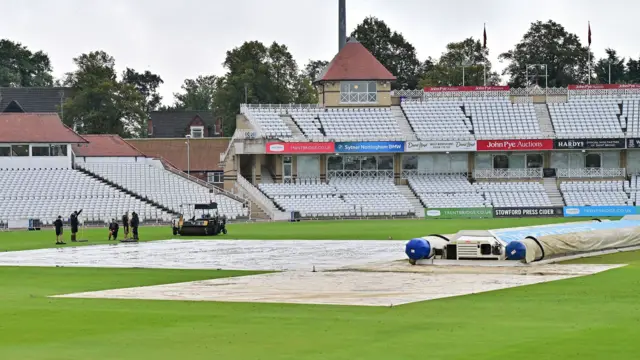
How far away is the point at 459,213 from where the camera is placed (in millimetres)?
85750

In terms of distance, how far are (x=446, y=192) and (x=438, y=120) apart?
8.62 m

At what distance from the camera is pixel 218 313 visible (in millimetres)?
23234

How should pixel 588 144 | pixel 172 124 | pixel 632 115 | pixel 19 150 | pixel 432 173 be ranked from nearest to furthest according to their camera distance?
pixel 19 150 < pixel 588 144 < pixel 432 173 < pixel 632 115 < pixel 172 124

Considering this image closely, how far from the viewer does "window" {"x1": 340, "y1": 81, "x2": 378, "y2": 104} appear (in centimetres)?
10188

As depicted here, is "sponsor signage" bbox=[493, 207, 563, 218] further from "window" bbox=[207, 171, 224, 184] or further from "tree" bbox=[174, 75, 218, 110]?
"tree" bbox=[174, 75, 218, 110]

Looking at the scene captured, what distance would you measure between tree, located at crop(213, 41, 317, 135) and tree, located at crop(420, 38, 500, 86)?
1579cm

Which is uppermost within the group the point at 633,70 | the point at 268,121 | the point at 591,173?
the point at 633,70

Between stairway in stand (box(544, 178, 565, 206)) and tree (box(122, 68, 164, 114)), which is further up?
tree (box(122, 68, 164, 114))

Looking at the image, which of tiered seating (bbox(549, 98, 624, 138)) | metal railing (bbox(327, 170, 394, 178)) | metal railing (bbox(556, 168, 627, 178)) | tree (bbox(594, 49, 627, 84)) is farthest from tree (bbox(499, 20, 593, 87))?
metal railing (bbox(327, 170, 394, 178))

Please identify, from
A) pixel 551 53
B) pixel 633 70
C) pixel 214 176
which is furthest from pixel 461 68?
pixel 214 176

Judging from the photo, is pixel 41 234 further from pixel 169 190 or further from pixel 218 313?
pixel 218 313

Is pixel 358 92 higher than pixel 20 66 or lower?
lower

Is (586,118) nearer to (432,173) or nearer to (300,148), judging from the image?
(432,173)

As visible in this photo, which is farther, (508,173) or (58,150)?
(508,173)
